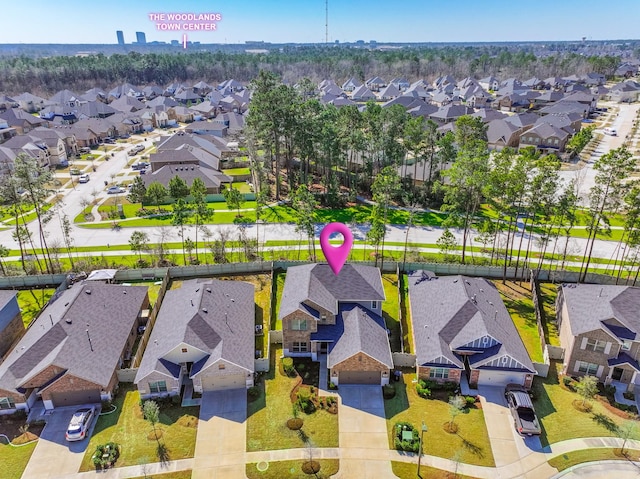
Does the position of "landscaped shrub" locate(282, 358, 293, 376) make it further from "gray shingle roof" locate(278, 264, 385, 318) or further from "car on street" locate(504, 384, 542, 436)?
"car on street" locate(504, 384, 542, 436)

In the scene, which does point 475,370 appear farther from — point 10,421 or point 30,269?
point 30,269

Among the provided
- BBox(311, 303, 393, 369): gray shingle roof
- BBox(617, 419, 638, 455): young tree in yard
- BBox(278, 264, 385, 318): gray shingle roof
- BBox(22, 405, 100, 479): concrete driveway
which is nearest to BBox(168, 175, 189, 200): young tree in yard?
BBox(278, 264, 385, 318): gray shingle roof

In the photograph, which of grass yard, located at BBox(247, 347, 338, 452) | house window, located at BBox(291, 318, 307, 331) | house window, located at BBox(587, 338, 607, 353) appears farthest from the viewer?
house window, located at BBox(291, 318, 307, 331)

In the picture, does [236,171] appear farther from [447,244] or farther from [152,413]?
[152,413]

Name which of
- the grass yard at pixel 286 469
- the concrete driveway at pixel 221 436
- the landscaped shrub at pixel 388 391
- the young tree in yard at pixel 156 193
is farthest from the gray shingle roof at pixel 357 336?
the young tree in yard at pixel 156 193

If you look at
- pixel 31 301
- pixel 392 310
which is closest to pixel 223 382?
pixel 392 310

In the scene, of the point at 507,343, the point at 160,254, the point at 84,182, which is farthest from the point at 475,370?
the point at 84,182
